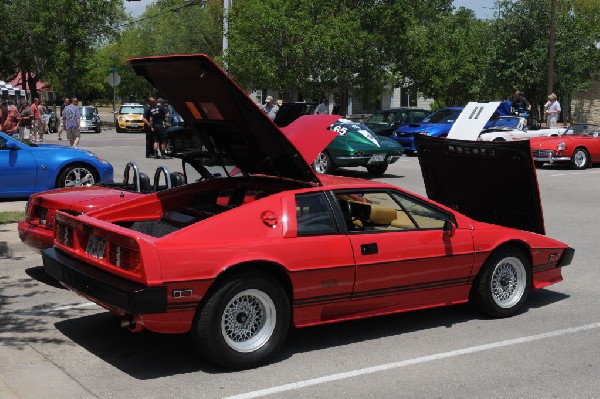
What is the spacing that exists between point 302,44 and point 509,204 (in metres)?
24.4

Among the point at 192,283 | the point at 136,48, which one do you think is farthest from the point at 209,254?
the point at 136,48

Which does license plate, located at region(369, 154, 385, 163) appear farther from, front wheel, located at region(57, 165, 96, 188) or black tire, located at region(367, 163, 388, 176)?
front wheel, located at region(57, 165, 96, 188)

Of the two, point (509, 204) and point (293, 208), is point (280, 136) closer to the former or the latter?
point (293, 208)

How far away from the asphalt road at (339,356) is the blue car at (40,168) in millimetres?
5775

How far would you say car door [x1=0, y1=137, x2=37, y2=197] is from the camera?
1360cm

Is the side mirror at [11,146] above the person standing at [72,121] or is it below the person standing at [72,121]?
below

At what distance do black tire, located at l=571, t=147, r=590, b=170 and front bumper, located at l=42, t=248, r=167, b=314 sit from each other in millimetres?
17995

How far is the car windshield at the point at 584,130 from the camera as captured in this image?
898 inches

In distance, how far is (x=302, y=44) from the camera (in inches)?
1236

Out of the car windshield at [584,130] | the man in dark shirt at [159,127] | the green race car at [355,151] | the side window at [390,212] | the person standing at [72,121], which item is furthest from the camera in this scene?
the person standing at [72,121]

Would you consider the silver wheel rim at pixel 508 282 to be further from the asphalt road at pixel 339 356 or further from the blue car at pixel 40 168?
the blue car at pixel 40 168

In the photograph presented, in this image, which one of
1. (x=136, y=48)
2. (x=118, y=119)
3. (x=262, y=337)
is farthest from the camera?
(x=136, y=48)

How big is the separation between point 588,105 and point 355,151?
27752 mm

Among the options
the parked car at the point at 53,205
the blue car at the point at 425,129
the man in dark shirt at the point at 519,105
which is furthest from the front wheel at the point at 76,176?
the man in dark shirt at the point at 519,105
